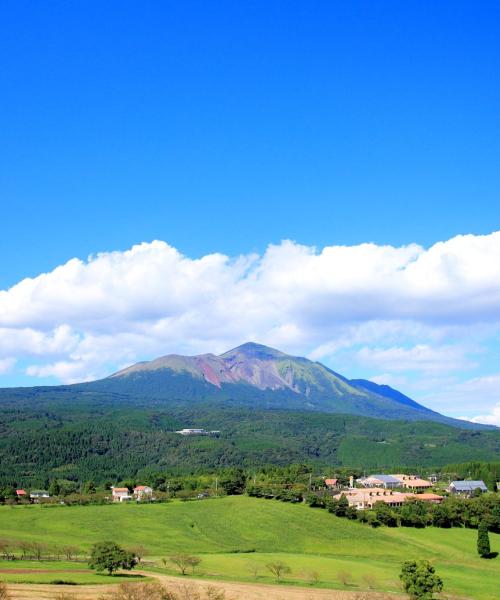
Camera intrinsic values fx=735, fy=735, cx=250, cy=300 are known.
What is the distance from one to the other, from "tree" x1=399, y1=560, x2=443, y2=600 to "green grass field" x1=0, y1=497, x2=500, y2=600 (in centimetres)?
→ 371

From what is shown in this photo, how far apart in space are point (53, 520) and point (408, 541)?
2231 inches

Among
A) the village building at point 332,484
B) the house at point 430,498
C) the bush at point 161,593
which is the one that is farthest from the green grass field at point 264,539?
the village building at point 332,484

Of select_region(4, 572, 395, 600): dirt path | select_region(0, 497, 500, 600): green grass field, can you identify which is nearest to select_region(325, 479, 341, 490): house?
select_region(0, 497, 500, 600): green grass field

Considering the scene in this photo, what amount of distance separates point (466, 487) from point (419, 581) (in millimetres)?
109560

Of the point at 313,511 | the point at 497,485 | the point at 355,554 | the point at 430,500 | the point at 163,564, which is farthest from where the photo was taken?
the point at 497,485

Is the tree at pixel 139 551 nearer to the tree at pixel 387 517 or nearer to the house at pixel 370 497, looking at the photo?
the tree at pixel 387 517

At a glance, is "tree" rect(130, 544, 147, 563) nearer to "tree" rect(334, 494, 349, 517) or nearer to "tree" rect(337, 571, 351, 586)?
"tree" rect(337, 571, 351, 586)

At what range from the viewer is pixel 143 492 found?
155625mm

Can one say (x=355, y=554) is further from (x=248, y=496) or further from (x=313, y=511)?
(x=248, y=496)

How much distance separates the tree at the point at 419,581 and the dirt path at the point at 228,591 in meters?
2.82

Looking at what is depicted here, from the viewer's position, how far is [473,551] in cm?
11194

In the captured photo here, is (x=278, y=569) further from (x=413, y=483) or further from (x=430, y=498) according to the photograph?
(x=413, y=483)

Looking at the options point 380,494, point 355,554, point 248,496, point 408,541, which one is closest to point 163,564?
point 355,554

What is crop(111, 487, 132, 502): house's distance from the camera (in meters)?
149
